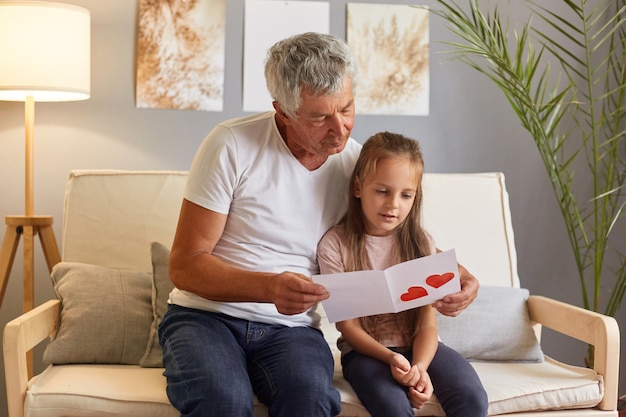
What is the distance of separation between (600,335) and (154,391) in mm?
1124

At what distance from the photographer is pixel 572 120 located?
3283 millimetres

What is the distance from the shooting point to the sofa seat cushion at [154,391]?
1968 millimetres

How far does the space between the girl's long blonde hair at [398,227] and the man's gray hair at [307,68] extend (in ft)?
0.61

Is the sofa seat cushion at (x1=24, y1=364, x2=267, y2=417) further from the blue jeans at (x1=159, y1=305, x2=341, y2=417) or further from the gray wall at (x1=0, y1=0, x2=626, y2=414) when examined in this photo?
the gray wall at (x1=0, y1=0, x2=626, y2=414)

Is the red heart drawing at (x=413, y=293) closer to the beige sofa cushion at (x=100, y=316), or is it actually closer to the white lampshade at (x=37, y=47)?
the beige sofa cushion at (x=100, y=316)

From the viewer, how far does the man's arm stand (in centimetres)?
181

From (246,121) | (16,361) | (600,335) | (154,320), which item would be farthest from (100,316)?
(600,335)

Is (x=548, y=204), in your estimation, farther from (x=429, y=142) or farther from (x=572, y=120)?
(x=429, y=142)

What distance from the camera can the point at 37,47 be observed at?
2.60 meters

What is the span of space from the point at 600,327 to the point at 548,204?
1192mm

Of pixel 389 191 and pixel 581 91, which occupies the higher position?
pixel 581 91

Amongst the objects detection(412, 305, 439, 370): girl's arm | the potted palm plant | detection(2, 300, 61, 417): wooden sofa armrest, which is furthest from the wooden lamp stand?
the potted palm plant

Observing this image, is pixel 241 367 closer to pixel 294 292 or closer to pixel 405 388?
pixel 294 292

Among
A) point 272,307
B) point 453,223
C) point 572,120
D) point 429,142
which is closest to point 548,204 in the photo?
point 572,120
